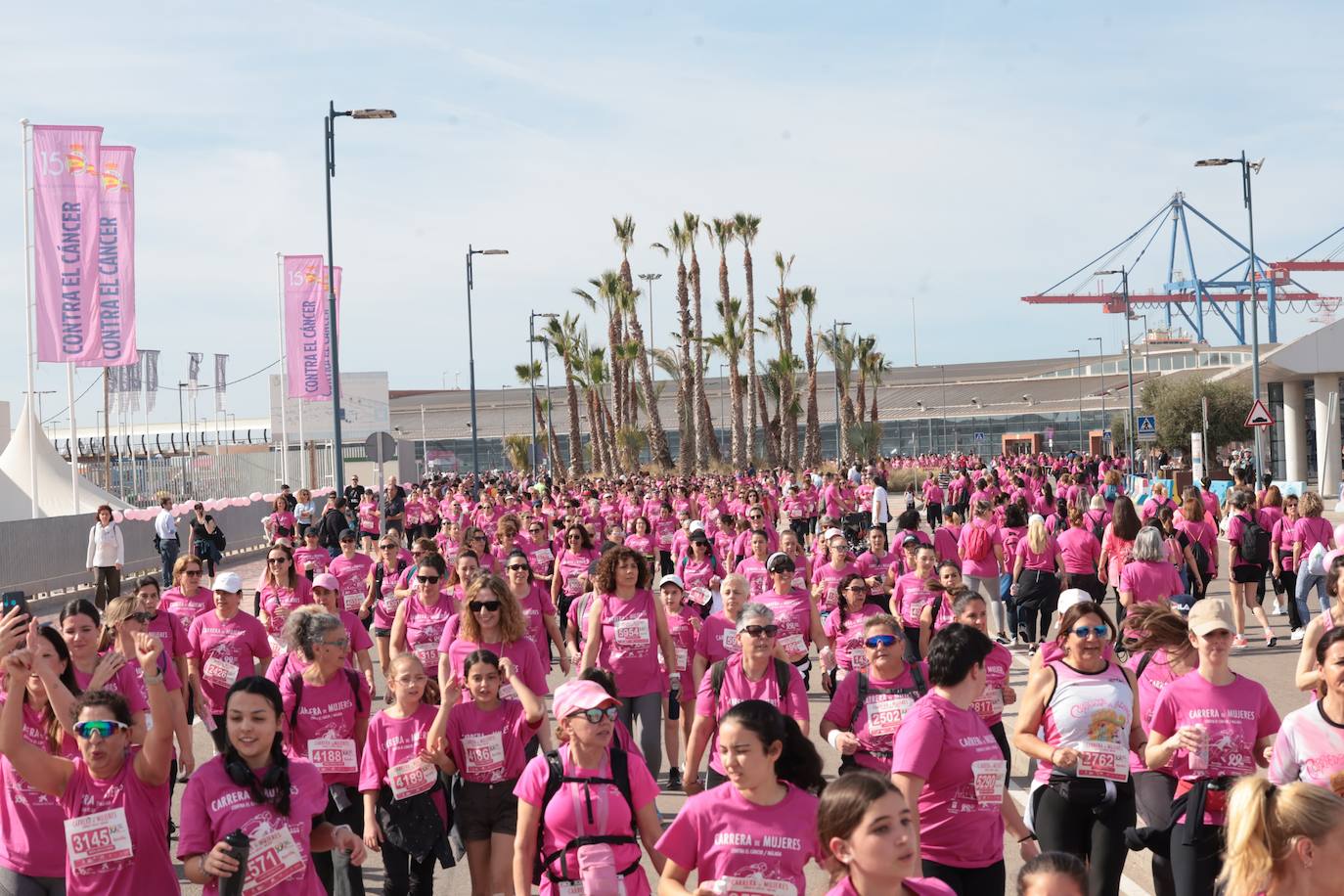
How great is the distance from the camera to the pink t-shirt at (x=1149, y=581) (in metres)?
11.5

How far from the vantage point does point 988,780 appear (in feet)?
17.1

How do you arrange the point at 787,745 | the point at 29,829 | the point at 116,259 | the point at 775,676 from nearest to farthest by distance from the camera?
the point at 787,745 → the point at 29,829 → the point at 775,676 → the point at 116,259

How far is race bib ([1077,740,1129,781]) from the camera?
19.0 ft

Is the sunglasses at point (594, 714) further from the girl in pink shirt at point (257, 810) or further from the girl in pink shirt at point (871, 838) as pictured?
the girl in pink shirt at point (871, 838)

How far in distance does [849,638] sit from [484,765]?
353cm

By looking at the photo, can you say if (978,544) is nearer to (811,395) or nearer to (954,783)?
(954,783)

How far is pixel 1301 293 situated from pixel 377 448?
160001 mm

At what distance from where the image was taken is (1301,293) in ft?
542

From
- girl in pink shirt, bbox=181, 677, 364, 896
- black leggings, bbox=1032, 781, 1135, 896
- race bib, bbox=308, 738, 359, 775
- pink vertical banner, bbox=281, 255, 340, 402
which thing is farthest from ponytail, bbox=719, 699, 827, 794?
pink vertical banner, bbox=281, 255, 340, 402

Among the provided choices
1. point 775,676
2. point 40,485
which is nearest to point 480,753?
point 775,676

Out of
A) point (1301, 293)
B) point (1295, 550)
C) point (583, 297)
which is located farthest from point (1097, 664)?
point (1301, 293)

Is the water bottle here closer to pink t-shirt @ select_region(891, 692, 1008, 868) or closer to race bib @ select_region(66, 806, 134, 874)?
race bib @ select_region(66, 806, 134, 874)

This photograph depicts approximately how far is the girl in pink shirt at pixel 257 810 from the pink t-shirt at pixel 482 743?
1271 millimetres

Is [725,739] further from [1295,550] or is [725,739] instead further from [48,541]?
[48,541]
